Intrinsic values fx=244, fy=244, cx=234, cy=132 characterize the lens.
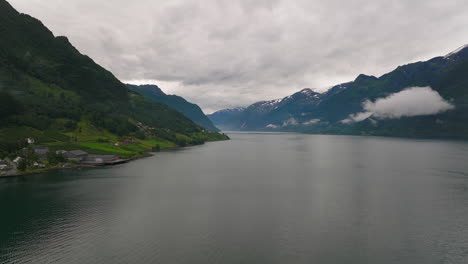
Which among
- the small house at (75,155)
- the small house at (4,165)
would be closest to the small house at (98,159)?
the small house at (75,155)

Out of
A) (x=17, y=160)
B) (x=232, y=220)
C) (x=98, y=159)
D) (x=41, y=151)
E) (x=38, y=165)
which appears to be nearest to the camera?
(x=232, y=220)

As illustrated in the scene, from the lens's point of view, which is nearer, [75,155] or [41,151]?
[41,151]

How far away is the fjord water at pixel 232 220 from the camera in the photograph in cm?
3400

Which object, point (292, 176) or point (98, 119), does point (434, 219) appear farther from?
point (98, 119)

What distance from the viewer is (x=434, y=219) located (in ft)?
154

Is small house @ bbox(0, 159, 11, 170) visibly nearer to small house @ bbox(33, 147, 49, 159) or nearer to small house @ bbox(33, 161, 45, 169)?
small house @ bbox(33, 161, 45, 169)

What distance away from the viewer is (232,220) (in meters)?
46.2

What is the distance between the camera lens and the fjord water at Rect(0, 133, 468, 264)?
3400cm

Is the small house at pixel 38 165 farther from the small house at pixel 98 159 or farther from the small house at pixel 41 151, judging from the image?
the small house at pixel 98 159

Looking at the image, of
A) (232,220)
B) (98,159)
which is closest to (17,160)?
(98,159)

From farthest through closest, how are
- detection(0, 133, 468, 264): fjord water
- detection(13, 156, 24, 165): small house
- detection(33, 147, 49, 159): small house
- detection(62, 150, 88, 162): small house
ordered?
detection(62, 150, 88, 162): small house, detection(33, 147, 49, 159): small house, detection(13, 156, 24, 165): small house, detection(0, 133, 468, 264): fjord water

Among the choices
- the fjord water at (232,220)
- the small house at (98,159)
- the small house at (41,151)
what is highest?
the small house at (41,151)

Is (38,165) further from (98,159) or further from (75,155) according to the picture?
(98,159)

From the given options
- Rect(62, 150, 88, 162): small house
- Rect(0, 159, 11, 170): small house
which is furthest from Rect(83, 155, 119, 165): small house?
Rect(0, 159, 11, 170): small house
